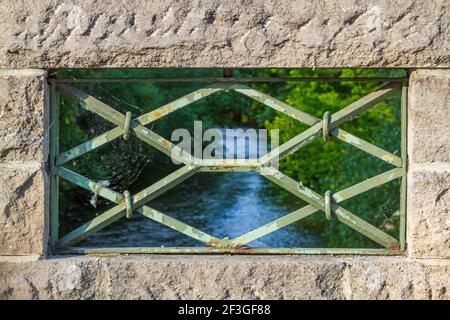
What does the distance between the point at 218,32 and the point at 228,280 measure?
73 centimetres

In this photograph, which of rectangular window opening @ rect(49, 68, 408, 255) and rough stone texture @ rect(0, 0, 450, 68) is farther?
rectangular window opening @ rect(49, 68, 408, 255)

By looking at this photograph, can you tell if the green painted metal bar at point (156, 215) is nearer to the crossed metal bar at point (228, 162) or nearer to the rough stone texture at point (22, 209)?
the crossed metal bar at point (228, 162)

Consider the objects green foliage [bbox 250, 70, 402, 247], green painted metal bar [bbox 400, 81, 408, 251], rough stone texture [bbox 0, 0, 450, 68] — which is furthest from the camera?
green foliage [bbox 250, 70, 402, 247]

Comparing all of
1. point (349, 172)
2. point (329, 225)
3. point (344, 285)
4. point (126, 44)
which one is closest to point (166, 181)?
point (126, 44)

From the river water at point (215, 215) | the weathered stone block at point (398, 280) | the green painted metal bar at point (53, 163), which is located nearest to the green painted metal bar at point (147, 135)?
the green painted metal bar at point (53, 163)

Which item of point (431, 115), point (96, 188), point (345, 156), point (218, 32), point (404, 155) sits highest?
point (218, 32)

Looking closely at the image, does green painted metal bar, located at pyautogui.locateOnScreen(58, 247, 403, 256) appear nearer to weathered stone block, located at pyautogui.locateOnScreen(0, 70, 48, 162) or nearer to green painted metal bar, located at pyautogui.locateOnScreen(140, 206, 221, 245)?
green painted metal bar, located at pyautogui.locateOnScreen(140, 206, 221, 245)

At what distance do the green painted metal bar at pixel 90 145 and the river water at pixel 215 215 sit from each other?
4.04 meters

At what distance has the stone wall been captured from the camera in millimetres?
2229

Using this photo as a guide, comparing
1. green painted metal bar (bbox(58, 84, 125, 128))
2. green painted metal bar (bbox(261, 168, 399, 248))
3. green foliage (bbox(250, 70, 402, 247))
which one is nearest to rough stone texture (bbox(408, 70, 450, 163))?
green painted metal bar (bbox(261, 168, 399, 248))

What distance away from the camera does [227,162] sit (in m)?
2.37

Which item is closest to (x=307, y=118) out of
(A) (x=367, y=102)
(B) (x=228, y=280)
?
(A) (x=367, y=102)

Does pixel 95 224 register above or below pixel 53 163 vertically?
below

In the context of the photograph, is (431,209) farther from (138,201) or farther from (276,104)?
(138,201)
